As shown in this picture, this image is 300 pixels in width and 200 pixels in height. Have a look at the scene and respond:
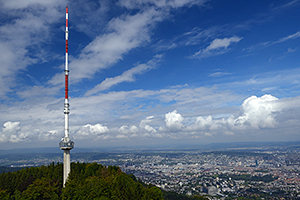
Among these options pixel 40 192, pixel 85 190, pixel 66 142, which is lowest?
pixel 40 192

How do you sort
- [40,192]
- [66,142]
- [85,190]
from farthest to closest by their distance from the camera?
1. [66,142]
2. [40,192]
3. [85,190]

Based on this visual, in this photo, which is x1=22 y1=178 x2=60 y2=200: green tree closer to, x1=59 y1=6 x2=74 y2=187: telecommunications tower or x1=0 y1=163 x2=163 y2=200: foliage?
x1=0 y1=163 x2=163 y2=200: foliage

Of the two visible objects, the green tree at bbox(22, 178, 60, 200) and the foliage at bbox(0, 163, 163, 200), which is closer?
the foliage at bbox(0, 163, 163, 200)

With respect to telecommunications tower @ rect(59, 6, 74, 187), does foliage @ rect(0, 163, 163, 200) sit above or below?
below

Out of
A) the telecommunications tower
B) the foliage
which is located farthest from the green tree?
the telecommunications tower

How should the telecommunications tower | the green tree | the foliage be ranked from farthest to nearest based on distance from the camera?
the telecommunications tower < the green tree < the foliage

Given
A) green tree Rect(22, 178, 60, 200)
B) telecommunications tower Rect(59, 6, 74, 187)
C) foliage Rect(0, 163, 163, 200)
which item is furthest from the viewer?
telecommunications tower Rect(59, 6, 74, 187)

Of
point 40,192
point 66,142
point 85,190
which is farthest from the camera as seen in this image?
point 66,142

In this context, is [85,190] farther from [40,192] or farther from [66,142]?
[66,142]

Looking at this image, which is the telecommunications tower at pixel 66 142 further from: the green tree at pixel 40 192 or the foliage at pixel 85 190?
the green tree at pixel 40 192

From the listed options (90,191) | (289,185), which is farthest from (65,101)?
(289,185)

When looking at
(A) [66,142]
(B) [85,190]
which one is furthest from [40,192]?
(A) [66,142]
